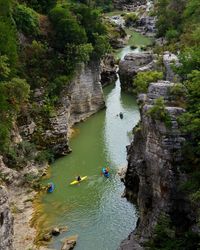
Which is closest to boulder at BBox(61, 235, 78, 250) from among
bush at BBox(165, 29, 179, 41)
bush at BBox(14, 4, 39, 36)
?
bush at BBox(14, 4, 39, 36)

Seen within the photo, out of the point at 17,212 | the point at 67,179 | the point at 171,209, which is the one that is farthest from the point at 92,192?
the point at 171,209

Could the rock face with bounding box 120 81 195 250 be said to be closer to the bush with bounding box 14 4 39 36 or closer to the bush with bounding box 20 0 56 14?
the bush with bounding box 14 4 39 36

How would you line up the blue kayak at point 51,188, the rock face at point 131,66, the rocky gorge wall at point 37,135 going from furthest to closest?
1. the rock face at point 131,66
2. the blue kayak at point 51,188
3. the rocky gorge wall at point 37,135

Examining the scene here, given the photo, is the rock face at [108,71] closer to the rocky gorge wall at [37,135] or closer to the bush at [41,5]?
the rocky gorge wall at [37,135]

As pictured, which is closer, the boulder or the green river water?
the boulder

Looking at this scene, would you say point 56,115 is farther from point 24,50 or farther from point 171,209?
point 171,209

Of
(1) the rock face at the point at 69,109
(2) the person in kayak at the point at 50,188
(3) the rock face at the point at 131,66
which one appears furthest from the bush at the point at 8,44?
(3) the rock face at the point at 131,66
